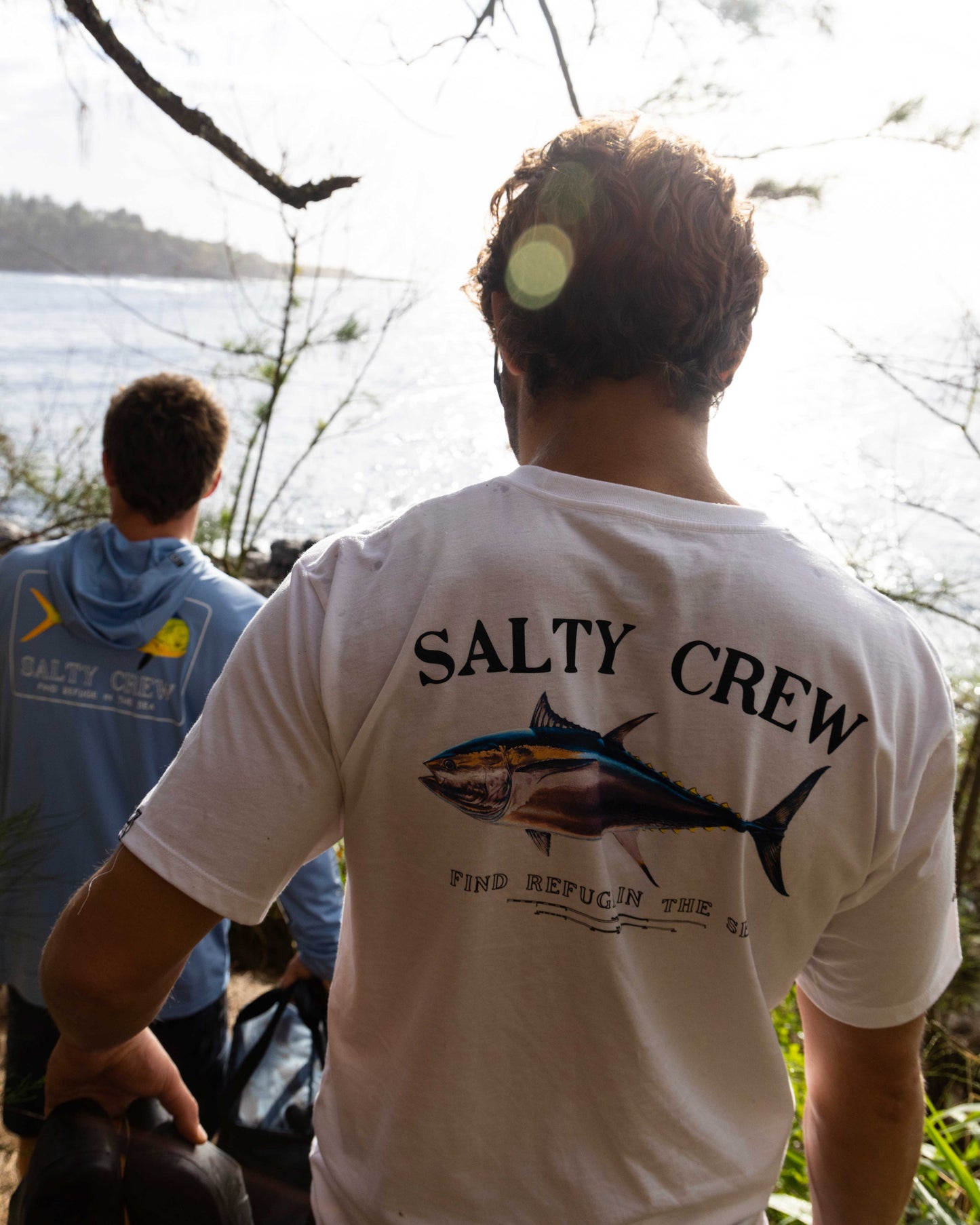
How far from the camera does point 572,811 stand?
927 mm

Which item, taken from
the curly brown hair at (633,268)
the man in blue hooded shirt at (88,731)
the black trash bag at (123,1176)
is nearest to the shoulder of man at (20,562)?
the man in blue hooded shirt at (88,731)

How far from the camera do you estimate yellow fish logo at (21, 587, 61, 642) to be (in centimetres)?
193

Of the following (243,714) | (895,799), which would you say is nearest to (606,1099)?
(895,799)

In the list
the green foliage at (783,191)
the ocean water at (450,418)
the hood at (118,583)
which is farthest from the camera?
the ocean water at (450,418)

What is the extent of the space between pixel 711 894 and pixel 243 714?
0.53 m

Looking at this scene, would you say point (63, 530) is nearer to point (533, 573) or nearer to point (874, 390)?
point (533, 573)

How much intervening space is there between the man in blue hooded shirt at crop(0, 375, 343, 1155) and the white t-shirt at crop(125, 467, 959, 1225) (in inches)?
40.4

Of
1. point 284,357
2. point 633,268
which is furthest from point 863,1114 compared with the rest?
point 284,357

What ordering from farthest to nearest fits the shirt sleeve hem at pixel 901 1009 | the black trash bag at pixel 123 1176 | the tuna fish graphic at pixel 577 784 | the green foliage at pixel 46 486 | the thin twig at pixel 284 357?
1. the green foliage at pixel 46 486
2. the thin twig at pixel 284 357
3. the black trash bag at pixel 123 1176
4. the shirt sleeve hem at pixel 901 1009
5. the tuna fish graphic at pixel 577 784

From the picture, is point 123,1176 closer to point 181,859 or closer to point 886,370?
point 181,859

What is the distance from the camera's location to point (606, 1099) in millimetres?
956

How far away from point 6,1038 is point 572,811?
2114mm

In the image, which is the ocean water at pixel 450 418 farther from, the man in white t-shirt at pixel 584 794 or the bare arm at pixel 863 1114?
the bare arm at pixel 863 1114

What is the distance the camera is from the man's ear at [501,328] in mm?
1075
